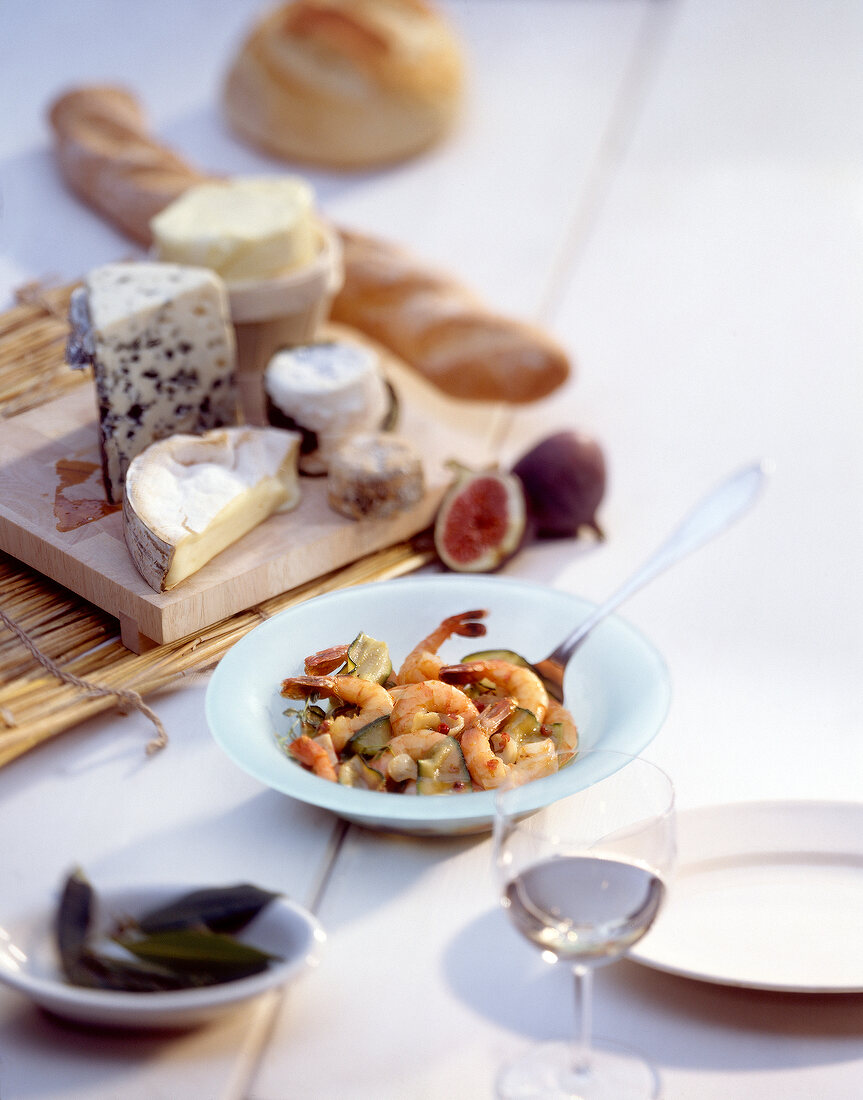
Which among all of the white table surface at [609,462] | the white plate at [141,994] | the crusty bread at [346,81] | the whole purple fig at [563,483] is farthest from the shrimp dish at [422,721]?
the crusty bread at [346,81]

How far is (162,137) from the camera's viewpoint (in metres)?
3.77

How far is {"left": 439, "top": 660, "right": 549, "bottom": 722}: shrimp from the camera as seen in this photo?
1472 mm

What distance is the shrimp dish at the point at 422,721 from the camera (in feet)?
4.44

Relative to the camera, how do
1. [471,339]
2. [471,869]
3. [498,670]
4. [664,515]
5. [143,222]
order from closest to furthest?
1. [471,869]
2. [498,670]
3. [664,515]
4. [471,339]
5. [143,222]

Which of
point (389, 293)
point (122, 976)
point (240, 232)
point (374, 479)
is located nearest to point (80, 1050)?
point (122, 976)

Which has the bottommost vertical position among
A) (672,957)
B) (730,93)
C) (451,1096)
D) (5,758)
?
(5,758)

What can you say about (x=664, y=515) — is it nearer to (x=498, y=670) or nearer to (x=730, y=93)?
(x=498, y=670)

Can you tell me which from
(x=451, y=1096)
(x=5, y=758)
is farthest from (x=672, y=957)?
(x=5, y=758)

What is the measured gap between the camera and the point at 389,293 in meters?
2.61

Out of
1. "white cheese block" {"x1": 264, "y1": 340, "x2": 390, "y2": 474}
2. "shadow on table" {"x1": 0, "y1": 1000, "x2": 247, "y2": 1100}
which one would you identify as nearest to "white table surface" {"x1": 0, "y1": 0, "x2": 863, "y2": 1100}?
"shadow on table" {"x1": 0, "y1": 1000, "x2": 247, "y2": 1100}

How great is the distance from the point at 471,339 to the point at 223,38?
8.85 feet

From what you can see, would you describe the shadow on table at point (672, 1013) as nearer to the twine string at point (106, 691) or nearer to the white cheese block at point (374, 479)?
the twine string at point (106, 691)

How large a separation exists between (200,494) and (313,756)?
57 cm

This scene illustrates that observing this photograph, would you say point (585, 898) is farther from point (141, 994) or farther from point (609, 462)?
point (609, 462)
